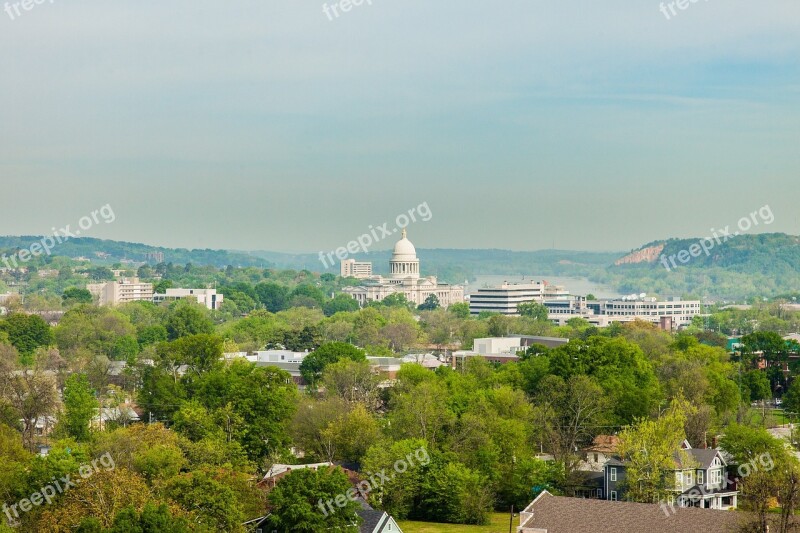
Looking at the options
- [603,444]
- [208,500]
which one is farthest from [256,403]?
[208,500]

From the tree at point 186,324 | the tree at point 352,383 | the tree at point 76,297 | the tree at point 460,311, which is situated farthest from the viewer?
the tree at point 460,311

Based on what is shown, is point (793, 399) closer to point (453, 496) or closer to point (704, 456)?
point (704, 456)

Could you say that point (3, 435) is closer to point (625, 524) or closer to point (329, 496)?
point (329, 496)

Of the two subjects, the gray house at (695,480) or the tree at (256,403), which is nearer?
the gray house at (695,480)

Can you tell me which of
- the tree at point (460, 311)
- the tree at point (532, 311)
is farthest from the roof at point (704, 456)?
the tree at point (460, 311)

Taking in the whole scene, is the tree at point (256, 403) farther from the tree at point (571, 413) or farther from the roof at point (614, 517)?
the roof at point (614, 517)

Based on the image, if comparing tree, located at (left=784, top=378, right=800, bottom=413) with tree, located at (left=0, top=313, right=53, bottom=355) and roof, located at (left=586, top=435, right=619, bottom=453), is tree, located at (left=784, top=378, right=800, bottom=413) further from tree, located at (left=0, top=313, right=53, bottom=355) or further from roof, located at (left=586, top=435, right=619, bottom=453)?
tree, located at (left=0, top=313, right=53, bottom=355)

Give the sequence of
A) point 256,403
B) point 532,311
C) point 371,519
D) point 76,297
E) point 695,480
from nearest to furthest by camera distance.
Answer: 1. point 371,519
2. point 695,480
3. point 256,403
4. point 532,311
5. point 76,297

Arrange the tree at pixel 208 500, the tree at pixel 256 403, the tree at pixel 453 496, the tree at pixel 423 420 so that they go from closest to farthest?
1. the tree at pixel 208 500
2. the tree at pixel 453 496
3. the tree at pixel 423 420
4. the tree at pixel 256 403
